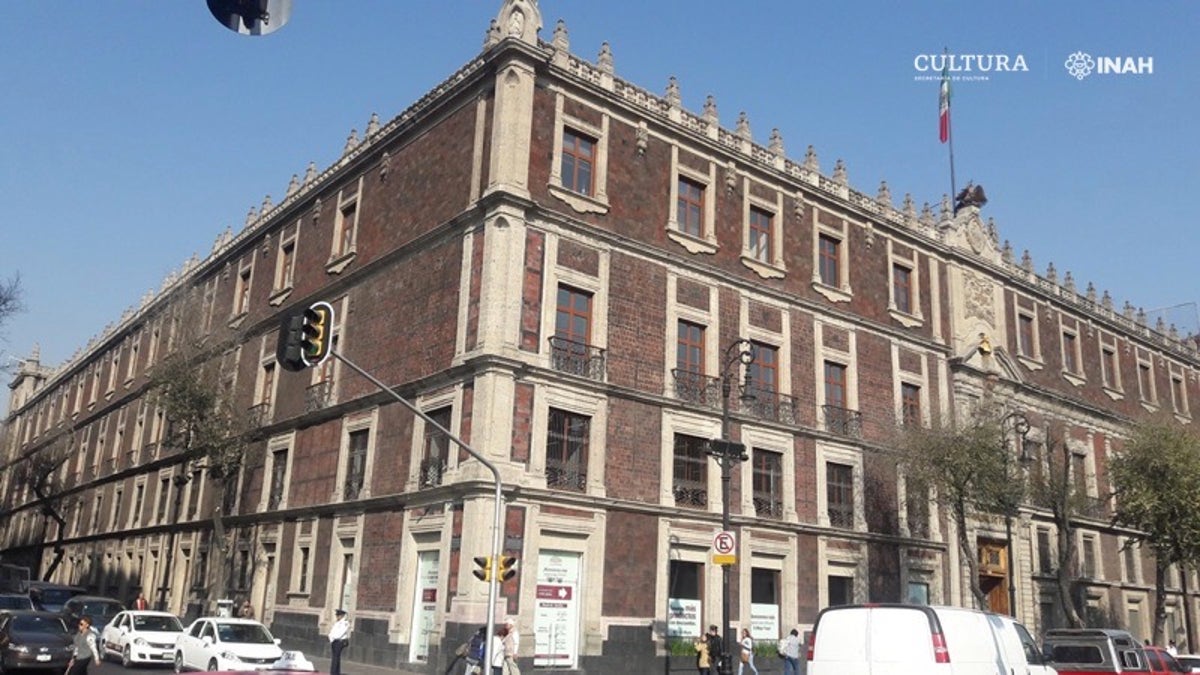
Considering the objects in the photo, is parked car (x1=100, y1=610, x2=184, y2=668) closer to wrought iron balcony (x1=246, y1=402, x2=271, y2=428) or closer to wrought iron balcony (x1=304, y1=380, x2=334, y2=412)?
wrought iron balcony (x1=304, y1=380, x2=334, y2=412)

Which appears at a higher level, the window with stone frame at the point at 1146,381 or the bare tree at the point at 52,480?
the window with stone frame at the point at 1146,381

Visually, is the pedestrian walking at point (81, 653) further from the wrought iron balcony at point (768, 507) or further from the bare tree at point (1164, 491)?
the bare tree at point (1164, 491)

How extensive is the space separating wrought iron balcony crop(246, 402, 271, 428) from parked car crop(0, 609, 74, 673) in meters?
16.0

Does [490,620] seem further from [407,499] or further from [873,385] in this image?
[873,385]

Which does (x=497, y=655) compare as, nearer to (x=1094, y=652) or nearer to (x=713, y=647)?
(x=713, y=647)

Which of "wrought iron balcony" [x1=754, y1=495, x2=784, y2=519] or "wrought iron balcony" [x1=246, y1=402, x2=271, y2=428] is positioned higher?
"wrought iron balcony" [x1=246, y1=402, x2=271, y2=428]

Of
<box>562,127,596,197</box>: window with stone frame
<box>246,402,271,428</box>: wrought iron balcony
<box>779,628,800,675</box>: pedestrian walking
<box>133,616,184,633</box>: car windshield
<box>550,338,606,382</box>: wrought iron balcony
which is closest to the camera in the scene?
<box>133,616,184,633</box>: car windshield

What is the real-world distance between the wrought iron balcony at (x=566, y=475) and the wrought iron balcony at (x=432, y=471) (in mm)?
2911

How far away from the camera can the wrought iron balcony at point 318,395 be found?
32.8 metres

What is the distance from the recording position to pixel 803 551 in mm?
30672

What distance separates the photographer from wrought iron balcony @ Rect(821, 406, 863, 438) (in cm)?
3297

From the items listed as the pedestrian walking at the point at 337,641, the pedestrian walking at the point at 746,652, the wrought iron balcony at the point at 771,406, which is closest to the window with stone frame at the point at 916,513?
the wrought iron balcony at the point at 771,406

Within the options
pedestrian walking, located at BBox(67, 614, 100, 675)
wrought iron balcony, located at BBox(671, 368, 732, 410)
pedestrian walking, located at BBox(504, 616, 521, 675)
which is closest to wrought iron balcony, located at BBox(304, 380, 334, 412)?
wrought iron balcony, located at BBox(671, 368, 732, 410)

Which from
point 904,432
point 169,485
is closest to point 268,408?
point 169,485
